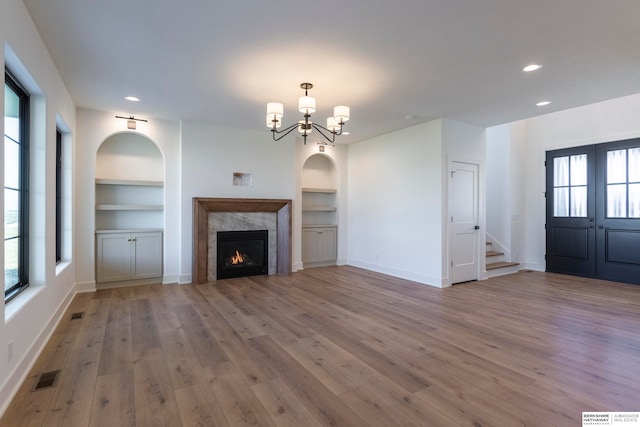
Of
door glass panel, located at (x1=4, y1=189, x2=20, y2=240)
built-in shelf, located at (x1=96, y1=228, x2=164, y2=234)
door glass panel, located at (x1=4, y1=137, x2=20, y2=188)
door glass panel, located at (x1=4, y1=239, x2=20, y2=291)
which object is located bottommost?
door glass panel, located at (x1=4, y1=239, x2=20, y2=291)

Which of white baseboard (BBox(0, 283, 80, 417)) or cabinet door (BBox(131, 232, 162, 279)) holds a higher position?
cabinet door (BBox(131, 232, 162, 279))

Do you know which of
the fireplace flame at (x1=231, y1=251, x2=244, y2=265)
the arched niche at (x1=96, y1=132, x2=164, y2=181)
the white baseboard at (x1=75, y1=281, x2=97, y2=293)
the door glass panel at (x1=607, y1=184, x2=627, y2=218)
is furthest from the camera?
the fireplace flame at (x1=231, y1=251, x2=244, y2=265)

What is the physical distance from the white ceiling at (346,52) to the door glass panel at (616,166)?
2.03 meters

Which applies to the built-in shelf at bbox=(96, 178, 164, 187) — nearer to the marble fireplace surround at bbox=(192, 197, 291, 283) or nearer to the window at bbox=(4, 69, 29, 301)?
the marble fireplace surround at bbox=(192, 197, 291, 283)

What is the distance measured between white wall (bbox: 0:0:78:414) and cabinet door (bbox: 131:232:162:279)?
114cm

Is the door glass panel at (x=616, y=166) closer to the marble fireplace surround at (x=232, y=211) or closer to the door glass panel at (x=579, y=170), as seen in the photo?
the door glass panel at (x=579, y=170)

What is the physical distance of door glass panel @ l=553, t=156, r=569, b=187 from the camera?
6.38 meters

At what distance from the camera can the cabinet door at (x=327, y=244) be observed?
7.24m

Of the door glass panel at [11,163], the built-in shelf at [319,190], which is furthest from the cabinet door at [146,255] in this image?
the built-in shelf at [319,190]

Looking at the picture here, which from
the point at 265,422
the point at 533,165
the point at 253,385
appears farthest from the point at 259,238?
the point at 533,165

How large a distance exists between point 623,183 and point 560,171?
103 centimetres

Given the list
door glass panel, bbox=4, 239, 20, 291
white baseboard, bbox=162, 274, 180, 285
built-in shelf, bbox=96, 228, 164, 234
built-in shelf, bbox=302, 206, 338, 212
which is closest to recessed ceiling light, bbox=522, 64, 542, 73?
built-in shelf, bbox=302, 206, 338, 212

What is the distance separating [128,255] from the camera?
523 cm

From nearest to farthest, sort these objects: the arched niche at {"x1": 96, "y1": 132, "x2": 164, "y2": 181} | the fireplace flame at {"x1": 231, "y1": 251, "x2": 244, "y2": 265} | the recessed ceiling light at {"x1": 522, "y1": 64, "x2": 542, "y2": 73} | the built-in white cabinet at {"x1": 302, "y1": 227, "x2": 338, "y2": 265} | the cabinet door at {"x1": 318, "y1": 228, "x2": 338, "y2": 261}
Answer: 1. the recessed ceiling light at {"x1": 522, "y1": 64, "x2": 542, "y2": 73}
2. the arched niche at {"x1": 96, "y1": 132, "x2": 164, "y2": 181}
3. the fireplace flame at {"x1": 231, "y1": 251, "x2": 244, "y2": 265}
4. the built-in white cabinet at {"x1": 302, "y1": 227, "x2": 338, "y2": 265}
5. the cabinet door at {"x1": 318, "y1": 228, "x2": 338, "y2": 261}
